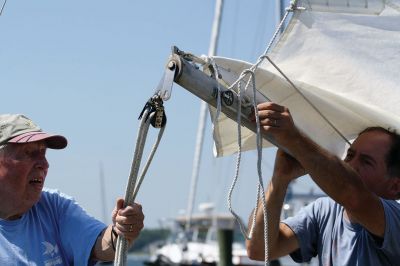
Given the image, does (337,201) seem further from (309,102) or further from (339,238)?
(309,102)

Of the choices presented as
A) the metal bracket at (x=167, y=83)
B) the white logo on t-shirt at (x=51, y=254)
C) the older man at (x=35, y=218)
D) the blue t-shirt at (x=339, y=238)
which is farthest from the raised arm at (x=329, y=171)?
the white logo on t-shirt at (x=51, y=254)

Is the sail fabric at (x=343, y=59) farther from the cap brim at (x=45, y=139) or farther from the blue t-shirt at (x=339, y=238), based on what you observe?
the cap brim at (x=45, y=139)

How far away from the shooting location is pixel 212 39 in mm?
21172

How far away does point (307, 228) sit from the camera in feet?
14.6

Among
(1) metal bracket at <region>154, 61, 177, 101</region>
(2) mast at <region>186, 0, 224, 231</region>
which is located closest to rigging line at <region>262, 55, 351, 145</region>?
(1) metal bracket at <region>154, 61, 177, 101</region>

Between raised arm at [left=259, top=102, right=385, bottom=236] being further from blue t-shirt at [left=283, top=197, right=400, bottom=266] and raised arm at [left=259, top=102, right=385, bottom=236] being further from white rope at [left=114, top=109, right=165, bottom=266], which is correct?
white rope at [left=114, top=109, right=165, bottom=266]

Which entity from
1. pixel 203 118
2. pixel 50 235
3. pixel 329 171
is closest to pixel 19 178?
pixel 50 235

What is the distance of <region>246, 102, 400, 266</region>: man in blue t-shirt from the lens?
3.83 metres

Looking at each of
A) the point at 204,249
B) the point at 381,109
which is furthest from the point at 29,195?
the point at 204,249

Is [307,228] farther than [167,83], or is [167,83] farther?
[307,228]

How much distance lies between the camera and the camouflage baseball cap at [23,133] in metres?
4.01

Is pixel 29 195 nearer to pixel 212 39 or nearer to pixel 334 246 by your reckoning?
pixel 334 246

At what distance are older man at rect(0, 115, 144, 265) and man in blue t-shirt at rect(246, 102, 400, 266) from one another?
0.82 meters

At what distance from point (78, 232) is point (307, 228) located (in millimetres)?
1157
